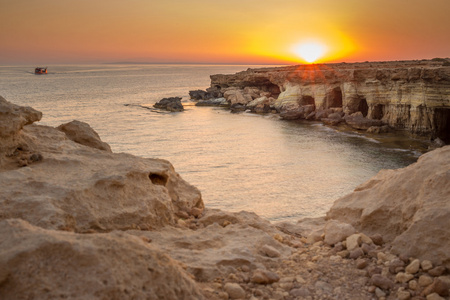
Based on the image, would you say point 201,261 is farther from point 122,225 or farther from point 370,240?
point 370,240

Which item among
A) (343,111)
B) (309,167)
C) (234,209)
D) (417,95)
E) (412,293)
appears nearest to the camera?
(412,293)

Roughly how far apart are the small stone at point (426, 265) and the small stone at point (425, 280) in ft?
0.69

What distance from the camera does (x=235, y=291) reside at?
4.27 meters

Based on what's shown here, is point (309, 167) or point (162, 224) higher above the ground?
point (162, 224)

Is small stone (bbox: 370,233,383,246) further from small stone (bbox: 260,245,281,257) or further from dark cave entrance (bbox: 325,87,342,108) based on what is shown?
dark cave entrance (bbox: 325,87,342,108)

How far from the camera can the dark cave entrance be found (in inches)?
1711

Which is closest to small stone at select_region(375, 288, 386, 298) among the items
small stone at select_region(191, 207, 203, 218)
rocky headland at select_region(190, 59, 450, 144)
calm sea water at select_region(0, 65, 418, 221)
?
small stone at select_region(191, 207, 203, 218)

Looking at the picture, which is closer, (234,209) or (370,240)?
(370,240)

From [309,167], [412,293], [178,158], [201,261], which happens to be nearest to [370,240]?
[412,293]

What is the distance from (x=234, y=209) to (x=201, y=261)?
11.0 meters

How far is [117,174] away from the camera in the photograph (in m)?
6.09

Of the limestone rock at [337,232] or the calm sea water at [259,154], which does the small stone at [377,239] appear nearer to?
the limestone rock at [337,232]

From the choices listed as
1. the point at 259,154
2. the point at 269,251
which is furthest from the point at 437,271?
the point at 259,154

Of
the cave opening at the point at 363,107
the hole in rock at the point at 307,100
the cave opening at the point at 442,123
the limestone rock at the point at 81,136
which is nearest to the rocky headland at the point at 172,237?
the limestone rock at the point at 81,136
